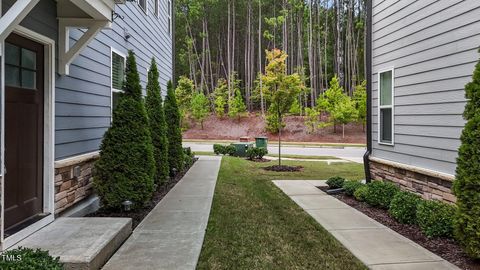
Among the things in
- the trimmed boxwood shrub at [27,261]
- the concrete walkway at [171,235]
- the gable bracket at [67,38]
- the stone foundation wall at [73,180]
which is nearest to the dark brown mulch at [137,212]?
the concrete walkway at [171,235]

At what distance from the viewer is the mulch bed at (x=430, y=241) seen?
3.43 m

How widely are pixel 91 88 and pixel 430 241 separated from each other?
14.9ft

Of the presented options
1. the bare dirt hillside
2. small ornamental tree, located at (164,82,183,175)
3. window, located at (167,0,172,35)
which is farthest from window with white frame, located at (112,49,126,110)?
the bare dirt hillside

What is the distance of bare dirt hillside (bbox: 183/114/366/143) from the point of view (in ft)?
86.5

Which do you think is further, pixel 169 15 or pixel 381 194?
pixel 169 15

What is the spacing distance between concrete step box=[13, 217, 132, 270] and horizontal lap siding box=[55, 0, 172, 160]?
88cm

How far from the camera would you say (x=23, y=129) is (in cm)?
369

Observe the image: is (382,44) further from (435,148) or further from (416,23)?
(435,148)

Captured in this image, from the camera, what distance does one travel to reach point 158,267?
3.16 metres

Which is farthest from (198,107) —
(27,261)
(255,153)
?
(27,261)

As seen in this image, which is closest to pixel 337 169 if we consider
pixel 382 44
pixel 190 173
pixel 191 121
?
pixel 190 173

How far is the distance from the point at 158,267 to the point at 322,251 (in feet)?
5.23

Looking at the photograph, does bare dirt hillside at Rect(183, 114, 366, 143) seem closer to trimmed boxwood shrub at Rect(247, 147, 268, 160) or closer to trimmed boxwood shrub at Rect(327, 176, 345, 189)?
trimmed boxwood shrub at Rect(247, 147, 268, 160)

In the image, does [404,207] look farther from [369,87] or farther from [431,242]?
[369,87]
